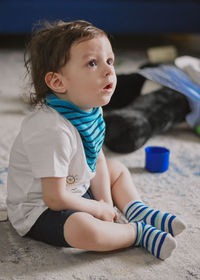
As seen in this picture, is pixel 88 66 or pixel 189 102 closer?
pixel 88 66

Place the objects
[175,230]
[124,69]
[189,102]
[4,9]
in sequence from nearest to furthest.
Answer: [175,230], [189,102], [124,69], [4,9]

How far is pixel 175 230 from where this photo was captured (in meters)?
0.96

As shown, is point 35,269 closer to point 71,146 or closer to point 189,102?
point 71,146

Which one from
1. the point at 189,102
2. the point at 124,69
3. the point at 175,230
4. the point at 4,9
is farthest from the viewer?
the point at 4,9

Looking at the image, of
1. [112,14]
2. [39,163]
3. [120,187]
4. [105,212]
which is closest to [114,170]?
[120,187]

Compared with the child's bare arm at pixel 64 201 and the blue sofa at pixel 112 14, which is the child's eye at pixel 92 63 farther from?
the blue sofa at pixel 112 14

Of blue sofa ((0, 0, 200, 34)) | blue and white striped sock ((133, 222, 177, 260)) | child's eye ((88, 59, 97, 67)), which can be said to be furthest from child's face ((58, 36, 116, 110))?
blue sofa ((0, 0, 200, 34))

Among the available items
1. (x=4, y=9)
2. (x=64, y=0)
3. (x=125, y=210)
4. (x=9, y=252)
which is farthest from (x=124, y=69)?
(x=9, y=252)

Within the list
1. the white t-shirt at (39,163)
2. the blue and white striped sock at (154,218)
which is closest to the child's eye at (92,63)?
the white t-shirt at (39,163)

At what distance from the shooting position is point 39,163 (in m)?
0.86

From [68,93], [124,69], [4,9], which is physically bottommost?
[124,69]

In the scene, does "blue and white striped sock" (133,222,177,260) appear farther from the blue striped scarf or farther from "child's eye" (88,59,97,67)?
"child's eye" (88,59,97,67)

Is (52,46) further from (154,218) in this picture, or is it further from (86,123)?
(154,218)

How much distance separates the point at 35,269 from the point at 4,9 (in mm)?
2189
